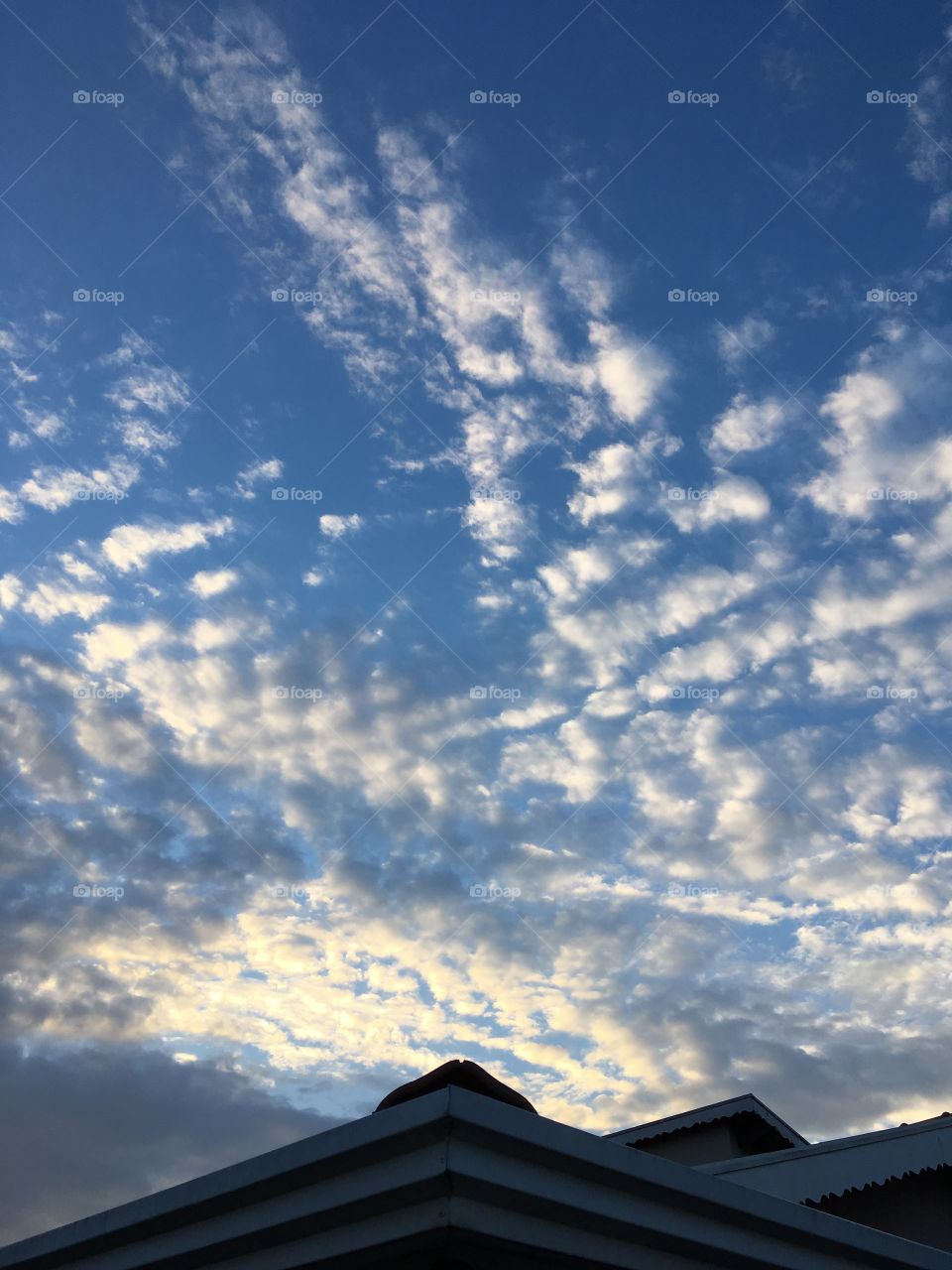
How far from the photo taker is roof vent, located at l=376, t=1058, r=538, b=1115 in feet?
19.5

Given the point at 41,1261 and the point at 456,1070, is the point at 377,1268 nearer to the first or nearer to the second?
the point at 456,1070

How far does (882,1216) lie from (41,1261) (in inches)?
332

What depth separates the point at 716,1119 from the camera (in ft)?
42.3

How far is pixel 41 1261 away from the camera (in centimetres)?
711

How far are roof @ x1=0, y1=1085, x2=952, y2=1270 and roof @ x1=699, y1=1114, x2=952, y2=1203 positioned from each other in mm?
2601

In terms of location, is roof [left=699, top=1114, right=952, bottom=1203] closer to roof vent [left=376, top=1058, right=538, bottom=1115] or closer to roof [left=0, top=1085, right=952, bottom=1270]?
roof [left=0, top=1085, right=952, bottom=1270]

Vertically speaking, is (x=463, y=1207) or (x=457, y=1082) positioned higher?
(x=457, y=1082)

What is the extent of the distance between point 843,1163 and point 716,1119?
131 inches

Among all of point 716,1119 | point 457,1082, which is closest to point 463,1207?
point 457,1082

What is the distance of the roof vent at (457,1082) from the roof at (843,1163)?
3.76 metres

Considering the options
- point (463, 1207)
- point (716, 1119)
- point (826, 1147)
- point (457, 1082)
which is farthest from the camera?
point (716, 1119)

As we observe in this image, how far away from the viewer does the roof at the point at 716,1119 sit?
12867 mm

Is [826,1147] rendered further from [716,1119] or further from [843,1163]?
[716,1119]

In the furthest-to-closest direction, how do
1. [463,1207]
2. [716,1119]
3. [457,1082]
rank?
[716,1119], [457,1082], [463,1207]
